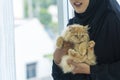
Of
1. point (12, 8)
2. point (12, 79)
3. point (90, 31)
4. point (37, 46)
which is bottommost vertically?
point (12, 79)

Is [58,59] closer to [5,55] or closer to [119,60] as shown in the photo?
[119,60]

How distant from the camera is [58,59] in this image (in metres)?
1.13

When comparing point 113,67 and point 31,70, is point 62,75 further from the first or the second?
point 31,70

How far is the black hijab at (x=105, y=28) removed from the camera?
3.46ft

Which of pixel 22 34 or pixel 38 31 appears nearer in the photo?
pixel 22 34

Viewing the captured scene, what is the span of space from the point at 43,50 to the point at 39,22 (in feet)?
0.74

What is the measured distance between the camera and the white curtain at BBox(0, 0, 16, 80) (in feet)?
4.40

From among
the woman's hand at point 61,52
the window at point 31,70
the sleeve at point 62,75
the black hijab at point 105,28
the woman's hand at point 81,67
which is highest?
the black hijab at point 105,28

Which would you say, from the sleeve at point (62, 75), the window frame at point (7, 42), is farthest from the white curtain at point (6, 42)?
the sleeve at point (62, 75)

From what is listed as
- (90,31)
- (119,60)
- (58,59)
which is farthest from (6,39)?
(119,60)

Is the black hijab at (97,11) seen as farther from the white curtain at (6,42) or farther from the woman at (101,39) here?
the white curtain at (6,42)

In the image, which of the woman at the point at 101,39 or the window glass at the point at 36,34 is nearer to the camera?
the woman at the point at 101,39

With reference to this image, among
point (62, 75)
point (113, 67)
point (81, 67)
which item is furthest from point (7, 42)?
point (113, 67)

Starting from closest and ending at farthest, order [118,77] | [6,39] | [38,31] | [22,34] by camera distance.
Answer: [118,77]
[6,39]
[22,34]
[38,31]
